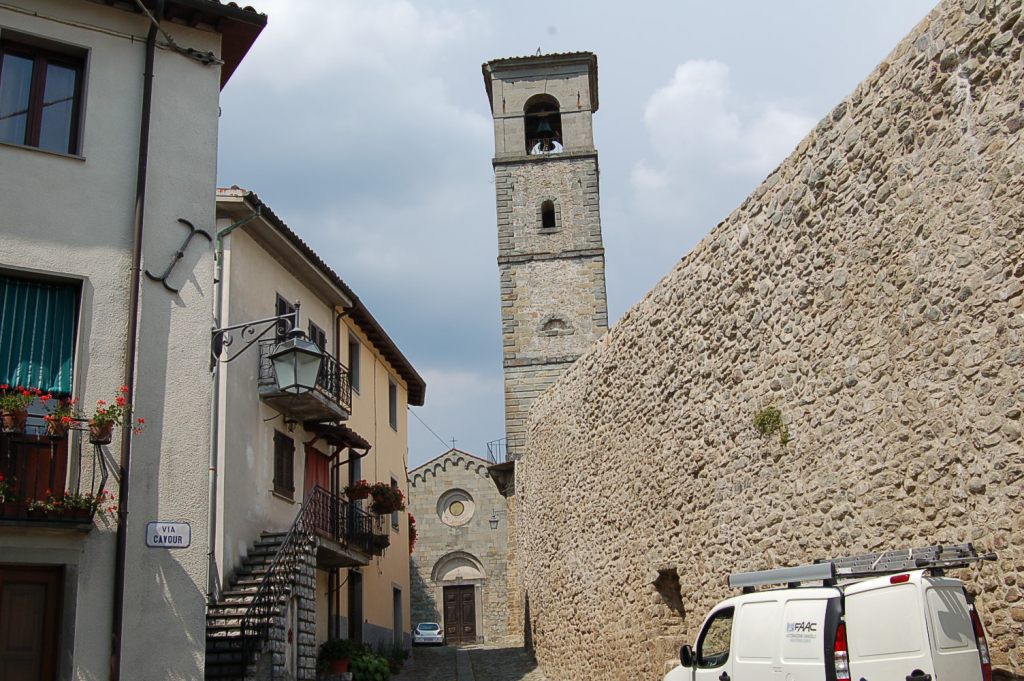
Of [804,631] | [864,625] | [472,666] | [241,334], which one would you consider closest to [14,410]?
[804,631]

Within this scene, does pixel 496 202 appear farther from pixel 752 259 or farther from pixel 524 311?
pixel 752 259

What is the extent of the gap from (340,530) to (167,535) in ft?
35.0

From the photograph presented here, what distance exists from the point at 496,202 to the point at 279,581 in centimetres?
2243

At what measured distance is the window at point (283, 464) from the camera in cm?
1797

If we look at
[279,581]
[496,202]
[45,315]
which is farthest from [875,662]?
[496,202]

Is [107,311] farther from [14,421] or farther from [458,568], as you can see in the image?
[458,568]

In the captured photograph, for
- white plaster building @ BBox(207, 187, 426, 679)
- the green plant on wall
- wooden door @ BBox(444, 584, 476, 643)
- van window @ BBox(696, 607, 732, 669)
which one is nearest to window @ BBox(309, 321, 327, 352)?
white plaster building @ BBox(207, 187, 426, 679)

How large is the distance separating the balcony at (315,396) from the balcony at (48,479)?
279 inches

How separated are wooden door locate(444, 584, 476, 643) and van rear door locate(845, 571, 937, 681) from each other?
3466cm

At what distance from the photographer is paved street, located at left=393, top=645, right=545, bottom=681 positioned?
20125 mm

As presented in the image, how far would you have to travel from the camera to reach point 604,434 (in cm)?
1602

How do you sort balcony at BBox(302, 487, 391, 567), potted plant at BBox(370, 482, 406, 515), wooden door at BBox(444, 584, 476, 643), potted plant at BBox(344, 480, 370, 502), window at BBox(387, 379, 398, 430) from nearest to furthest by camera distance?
1. balcony at BBox(302, 487, 391, 567)
2. potted plant at BBox(344, 480, 370, 502)
3. potted plant at BBox(370, 482, 406, 515)
4. window at BBox(387, 379, 398, 430)
5. wooden door at BBox(444, 584, 476, 643)

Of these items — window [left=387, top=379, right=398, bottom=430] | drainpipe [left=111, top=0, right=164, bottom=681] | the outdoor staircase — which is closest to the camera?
drainpipe [left=111, top=0, right=164, bottom=681]

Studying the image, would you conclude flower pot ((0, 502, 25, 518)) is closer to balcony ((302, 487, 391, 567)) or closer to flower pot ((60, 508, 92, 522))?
flower pot ((60, 508, 92, 522))
